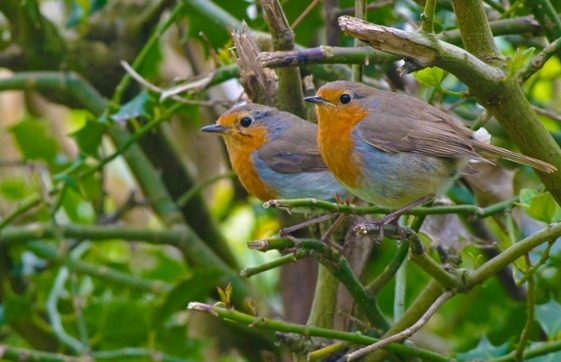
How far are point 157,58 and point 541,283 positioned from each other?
5.25 ft

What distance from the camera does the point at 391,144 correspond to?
2.18m

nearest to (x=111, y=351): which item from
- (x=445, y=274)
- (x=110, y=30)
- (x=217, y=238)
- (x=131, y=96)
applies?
(x=217, y=238)

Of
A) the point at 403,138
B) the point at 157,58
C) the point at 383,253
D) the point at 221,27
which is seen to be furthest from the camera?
the point at 383,253

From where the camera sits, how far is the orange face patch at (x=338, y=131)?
219cm

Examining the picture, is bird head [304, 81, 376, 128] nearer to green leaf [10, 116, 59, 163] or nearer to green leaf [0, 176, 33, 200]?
green leaf [10, 116, 59, 163]

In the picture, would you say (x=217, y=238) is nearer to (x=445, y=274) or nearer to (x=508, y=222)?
(x=508, y=222)

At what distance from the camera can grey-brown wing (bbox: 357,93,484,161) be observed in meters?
2.09

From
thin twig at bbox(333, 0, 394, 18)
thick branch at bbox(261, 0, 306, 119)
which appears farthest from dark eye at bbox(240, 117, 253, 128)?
thin twig at bbox(333, 0, 394, 18)

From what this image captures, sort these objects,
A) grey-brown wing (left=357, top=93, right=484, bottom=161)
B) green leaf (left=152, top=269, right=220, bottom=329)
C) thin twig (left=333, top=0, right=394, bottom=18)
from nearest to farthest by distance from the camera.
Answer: grey-brown wing (left=357, top=93, right=484, bottom=161)
thin twig (left=333, top=0, right=394, bottom=18)
green leaf (left=152, top=269, right=220, bottom=329)

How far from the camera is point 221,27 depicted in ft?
8.43

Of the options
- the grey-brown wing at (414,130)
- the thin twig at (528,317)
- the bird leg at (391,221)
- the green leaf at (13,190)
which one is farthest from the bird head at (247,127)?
the green leaf at (13,190)

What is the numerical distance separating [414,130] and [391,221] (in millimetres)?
350

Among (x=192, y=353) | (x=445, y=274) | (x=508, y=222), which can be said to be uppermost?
(x=445, y=274)

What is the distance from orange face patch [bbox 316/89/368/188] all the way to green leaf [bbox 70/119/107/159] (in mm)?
798
